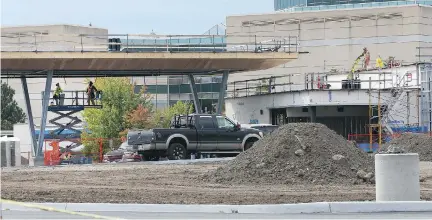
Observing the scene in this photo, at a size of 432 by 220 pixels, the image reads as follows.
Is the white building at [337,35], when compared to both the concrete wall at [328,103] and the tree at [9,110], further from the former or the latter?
the tree at [9,110]

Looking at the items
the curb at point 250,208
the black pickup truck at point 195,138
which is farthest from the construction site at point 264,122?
the black pickup truck at point 195,138

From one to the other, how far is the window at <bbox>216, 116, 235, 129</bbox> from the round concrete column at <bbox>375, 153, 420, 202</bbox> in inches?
763

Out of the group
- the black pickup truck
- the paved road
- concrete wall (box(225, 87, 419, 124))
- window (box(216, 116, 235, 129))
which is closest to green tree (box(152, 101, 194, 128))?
concrete wall (box(225, 87, 419, 124))

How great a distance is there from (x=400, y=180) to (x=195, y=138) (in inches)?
758

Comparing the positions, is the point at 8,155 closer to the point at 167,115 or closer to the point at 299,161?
the point at 299,161

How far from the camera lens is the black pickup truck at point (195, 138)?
118 feet

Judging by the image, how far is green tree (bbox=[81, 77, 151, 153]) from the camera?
69.8 metres

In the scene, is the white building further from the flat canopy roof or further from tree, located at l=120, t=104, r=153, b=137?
the flat canopy roof

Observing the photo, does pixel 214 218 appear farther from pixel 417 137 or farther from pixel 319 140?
pixel 417 137

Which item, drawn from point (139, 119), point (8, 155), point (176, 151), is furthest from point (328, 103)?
point (139, 119)

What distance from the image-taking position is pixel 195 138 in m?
36.6

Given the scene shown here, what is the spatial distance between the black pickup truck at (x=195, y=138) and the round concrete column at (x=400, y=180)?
1864 centimetres

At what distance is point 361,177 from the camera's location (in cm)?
2300

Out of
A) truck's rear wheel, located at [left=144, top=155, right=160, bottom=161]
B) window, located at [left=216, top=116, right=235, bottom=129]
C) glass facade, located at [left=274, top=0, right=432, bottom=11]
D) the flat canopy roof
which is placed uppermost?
glass facade, located at [left=274, top=0, right=432, bottom=11]
